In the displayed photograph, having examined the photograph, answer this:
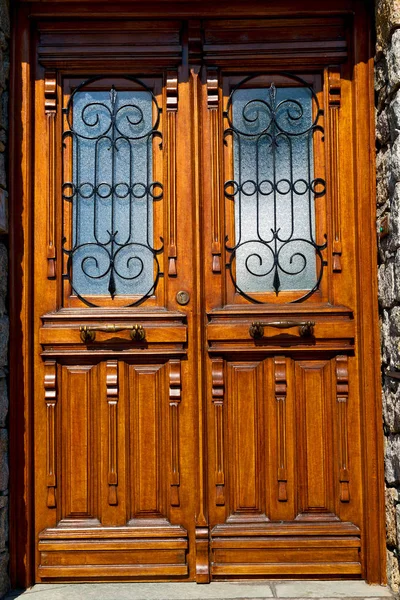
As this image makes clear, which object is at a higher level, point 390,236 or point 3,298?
point 390,236

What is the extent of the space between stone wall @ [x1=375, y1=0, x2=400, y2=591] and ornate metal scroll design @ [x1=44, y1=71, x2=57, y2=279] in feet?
5.59

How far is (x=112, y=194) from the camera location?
3826 millimetres

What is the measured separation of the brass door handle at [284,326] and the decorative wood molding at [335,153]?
34cm

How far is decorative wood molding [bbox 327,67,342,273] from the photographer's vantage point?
3787 millimetres

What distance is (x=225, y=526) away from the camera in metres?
3.72

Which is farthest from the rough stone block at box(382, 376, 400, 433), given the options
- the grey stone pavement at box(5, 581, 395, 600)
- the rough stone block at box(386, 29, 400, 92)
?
the rough stone block at box(386, 29, 400, 92)

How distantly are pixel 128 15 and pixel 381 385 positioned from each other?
235 centimetres

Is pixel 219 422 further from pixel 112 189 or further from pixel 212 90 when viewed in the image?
pixel 212 90

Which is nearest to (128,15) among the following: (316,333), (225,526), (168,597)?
(316,333)

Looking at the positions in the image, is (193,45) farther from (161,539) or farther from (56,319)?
(161,539)

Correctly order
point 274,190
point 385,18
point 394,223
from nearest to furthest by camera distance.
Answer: point 394,223
point 385,18
point 274,190

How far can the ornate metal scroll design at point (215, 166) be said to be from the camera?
3793 millimetres

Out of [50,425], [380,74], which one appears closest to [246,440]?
[50,425]

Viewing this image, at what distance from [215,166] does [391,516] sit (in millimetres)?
2005
